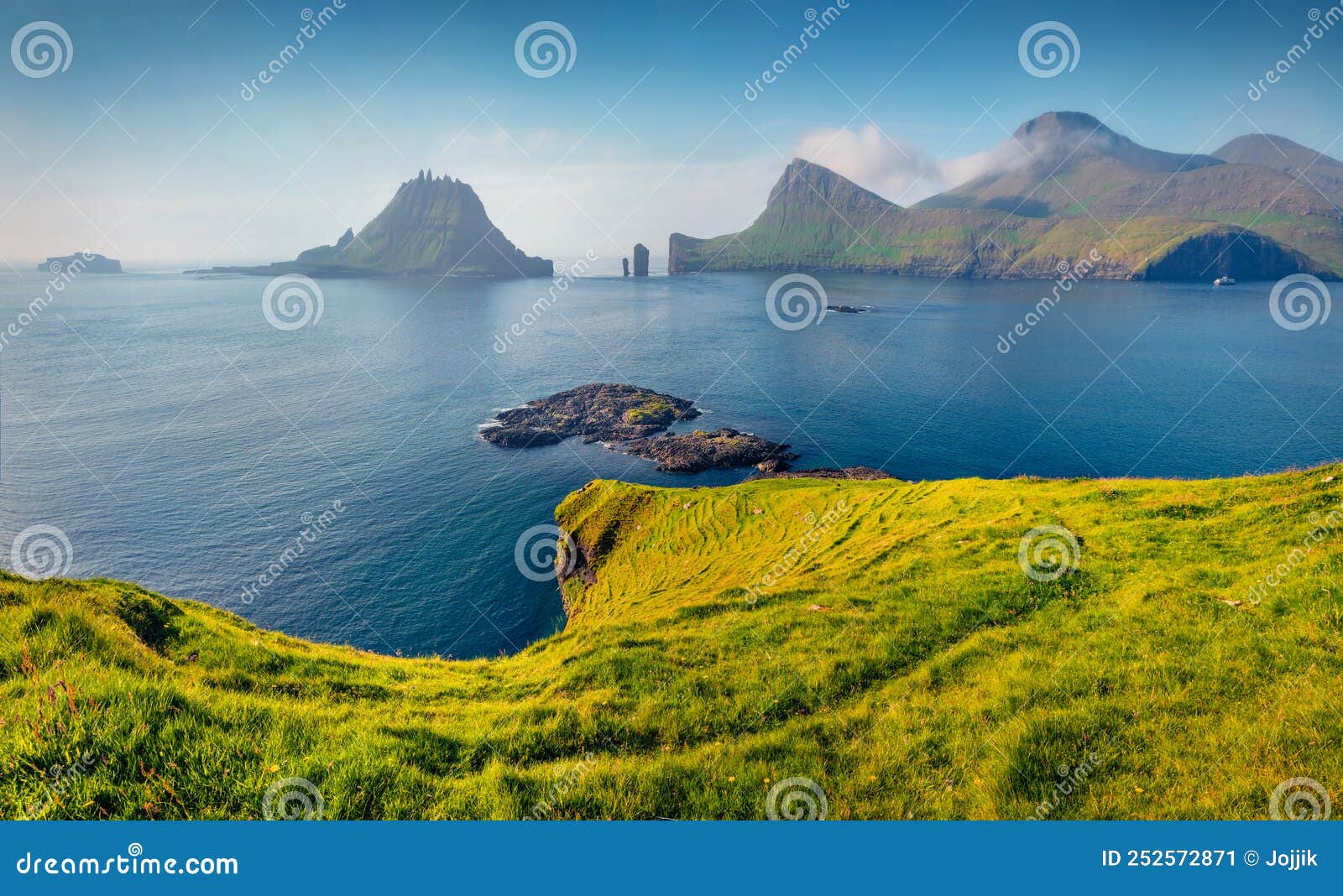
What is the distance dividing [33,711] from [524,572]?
45.0 m

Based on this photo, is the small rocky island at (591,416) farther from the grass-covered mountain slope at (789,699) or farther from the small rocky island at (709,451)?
the grass-covered mountain slope at (789,699)

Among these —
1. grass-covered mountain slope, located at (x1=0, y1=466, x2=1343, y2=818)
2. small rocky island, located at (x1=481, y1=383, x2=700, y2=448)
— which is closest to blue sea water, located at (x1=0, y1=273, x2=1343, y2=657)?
small rocky island, located at (x1=481, y1=383, x2=700, y2=448)

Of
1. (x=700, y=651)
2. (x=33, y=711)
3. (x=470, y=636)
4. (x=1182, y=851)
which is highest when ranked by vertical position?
(x=33, y=711)

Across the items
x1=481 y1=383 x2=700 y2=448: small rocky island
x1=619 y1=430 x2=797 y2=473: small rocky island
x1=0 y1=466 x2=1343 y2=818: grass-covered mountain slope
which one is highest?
x1=481 y1=383 x2=700 y2=448: small rocky island

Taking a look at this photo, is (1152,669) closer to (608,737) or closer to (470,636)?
(608,737)

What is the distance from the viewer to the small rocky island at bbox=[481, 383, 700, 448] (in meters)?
82.7

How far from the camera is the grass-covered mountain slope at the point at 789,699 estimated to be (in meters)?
6.57

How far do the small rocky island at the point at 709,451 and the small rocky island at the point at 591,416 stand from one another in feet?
19.2

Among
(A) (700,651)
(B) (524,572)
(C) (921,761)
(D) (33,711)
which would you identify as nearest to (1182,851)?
(C) (921,761)

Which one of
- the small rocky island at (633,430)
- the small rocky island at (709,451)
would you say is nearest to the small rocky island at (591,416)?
the small rocky island at (633,430)

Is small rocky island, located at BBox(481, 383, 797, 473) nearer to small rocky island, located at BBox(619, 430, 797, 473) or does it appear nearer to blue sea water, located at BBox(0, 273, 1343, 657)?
small rocky island, located at BBox(619, 430, 797, 473)

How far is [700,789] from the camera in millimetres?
7406

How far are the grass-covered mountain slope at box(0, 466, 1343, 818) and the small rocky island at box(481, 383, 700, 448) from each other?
6457 centimetres

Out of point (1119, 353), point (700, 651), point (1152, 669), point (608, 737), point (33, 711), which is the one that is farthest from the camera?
point (1119, 353)
